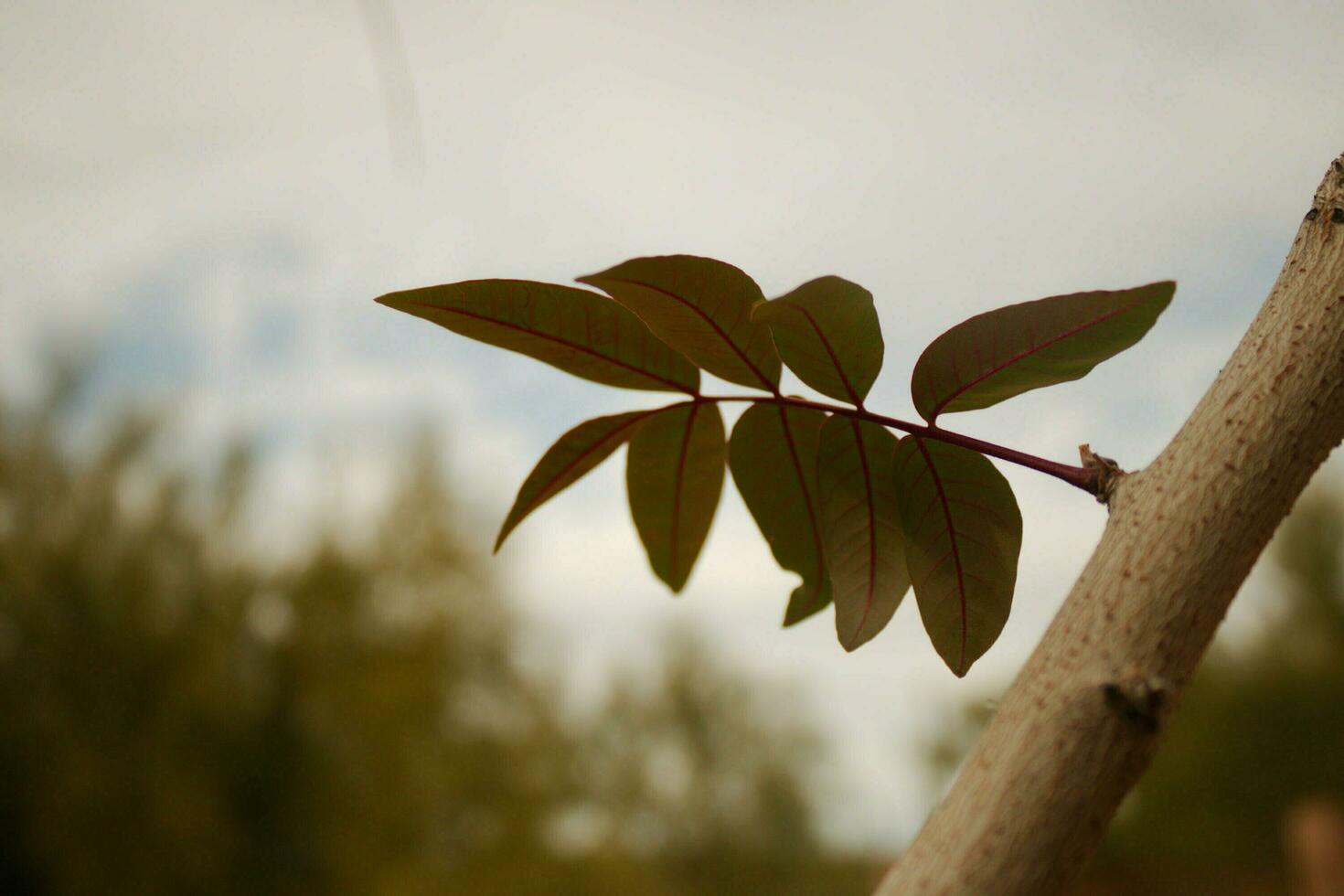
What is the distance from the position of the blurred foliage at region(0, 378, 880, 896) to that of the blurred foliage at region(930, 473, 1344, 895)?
2.09 meters

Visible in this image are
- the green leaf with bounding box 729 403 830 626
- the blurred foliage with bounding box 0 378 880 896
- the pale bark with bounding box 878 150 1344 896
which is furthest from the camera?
the blurred foliage with bounding box 0 378 880 896

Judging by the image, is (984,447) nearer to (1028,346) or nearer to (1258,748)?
(1028,346)

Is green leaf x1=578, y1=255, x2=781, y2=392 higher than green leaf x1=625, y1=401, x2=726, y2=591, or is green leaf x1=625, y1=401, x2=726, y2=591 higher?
green leaf x1=578, y1=255, x2=781, y2=392

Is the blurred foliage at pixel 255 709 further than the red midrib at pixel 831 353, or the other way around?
the blurred foliage at pixel 255 709

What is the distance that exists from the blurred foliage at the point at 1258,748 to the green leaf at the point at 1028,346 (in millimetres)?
6062

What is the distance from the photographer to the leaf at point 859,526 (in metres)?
0.23

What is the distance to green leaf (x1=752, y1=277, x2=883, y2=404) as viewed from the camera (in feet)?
0.65

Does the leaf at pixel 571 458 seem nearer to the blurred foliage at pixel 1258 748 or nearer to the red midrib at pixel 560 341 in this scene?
the red midrib at pixel 560 341

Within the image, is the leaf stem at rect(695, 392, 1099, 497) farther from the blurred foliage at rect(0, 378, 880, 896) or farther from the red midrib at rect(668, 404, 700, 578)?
the blurred foliage at rect(0, 378, 880, 896)

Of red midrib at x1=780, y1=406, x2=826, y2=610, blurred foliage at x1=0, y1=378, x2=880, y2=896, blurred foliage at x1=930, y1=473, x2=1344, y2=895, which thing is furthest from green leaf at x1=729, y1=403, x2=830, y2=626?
blurred foliage at x1=930, y1=473, x2=1344, y2=895

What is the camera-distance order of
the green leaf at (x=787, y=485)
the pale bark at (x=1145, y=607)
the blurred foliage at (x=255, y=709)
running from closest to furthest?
the pale bark at (x=1145, y=607) → the green leaf at (x=787, y=485) → the blurred foliage at (x=255, y=709)

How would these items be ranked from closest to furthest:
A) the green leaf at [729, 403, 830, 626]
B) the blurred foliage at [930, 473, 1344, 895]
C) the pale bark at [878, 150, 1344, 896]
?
the pale bark at [878, 150, 1344, 896], the green leaf at [729, 403, 830, 626], the blurred foliage at [930, 473, 1344, 895]

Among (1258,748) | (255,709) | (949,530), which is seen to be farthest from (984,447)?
(1258,748)

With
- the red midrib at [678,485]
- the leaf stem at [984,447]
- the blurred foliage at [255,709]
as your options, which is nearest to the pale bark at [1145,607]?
the leaf stem at [984,447]
